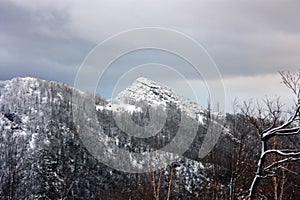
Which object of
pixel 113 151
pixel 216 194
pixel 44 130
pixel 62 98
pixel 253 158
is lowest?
pixel 216 194

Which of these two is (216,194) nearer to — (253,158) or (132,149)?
(253,158)

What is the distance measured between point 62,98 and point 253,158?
176 metres

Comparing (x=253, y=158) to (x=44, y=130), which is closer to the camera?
(x=253, y=158)

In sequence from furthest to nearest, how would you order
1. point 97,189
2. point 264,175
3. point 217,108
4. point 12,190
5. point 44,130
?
1. point 44,130
2. point 97,189
3. point 217,108
4. point 12,190
5. point 264,175

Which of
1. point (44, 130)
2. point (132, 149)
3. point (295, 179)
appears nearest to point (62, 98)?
point (44, 130)

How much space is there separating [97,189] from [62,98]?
9226cm

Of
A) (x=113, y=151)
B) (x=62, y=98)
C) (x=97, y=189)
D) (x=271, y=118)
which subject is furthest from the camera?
→ (x=62, y=98)

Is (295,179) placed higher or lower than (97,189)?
lower

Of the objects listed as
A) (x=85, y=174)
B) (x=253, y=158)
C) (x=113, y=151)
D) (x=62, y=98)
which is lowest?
(x=253, y=158)

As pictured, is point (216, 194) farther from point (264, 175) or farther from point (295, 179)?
point (264, 175)

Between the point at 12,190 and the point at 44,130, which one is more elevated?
the point at 44,130

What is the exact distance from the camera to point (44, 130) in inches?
5595

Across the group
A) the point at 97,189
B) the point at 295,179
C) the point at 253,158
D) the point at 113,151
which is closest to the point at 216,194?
the point at 253,158

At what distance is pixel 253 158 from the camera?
45.2 feet
